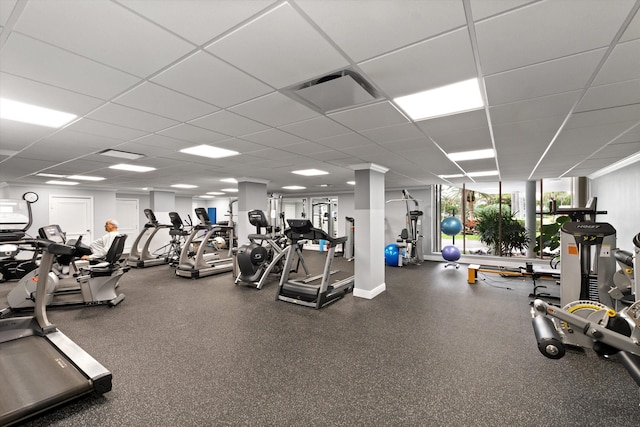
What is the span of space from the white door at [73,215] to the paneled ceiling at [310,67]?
662 centimetres

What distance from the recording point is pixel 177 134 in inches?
126

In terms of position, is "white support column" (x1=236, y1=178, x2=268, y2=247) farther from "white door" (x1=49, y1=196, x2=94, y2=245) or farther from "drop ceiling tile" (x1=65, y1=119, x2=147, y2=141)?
"white door" (x1=49, y1=196, x2=94, y2=245)

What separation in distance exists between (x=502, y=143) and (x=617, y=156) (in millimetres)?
2622

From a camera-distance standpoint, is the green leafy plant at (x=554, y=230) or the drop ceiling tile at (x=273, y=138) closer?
the drop ceiling tile at (x=273, y=138)

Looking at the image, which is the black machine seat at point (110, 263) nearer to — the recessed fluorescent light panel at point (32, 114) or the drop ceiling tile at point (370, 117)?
the recessed fluorescent light panel at point (32, 114)

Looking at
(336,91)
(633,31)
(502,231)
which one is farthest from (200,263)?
(502,231)

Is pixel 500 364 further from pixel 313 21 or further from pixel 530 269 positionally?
pixel 530 269

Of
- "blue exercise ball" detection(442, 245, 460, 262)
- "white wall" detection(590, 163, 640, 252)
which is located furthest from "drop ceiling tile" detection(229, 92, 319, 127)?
"blue exercise ball" detection(442, 245, 460, 262)

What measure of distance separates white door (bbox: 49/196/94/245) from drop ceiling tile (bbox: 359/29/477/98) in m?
10.6

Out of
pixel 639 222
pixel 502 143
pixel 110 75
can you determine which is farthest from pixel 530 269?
pixel 110 75

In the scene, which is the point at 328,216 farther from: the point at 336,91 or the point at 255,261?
the point at 336,91

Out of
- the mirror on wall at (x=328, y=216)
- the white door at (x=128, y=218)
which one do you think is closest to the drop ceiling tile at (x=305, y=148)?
the mirror on wall at (x=328, y=216)

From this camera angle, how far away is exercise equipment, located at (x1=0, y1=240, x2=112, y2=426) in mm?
1924

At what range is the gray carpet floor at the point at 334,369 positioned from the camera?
1.97 m
